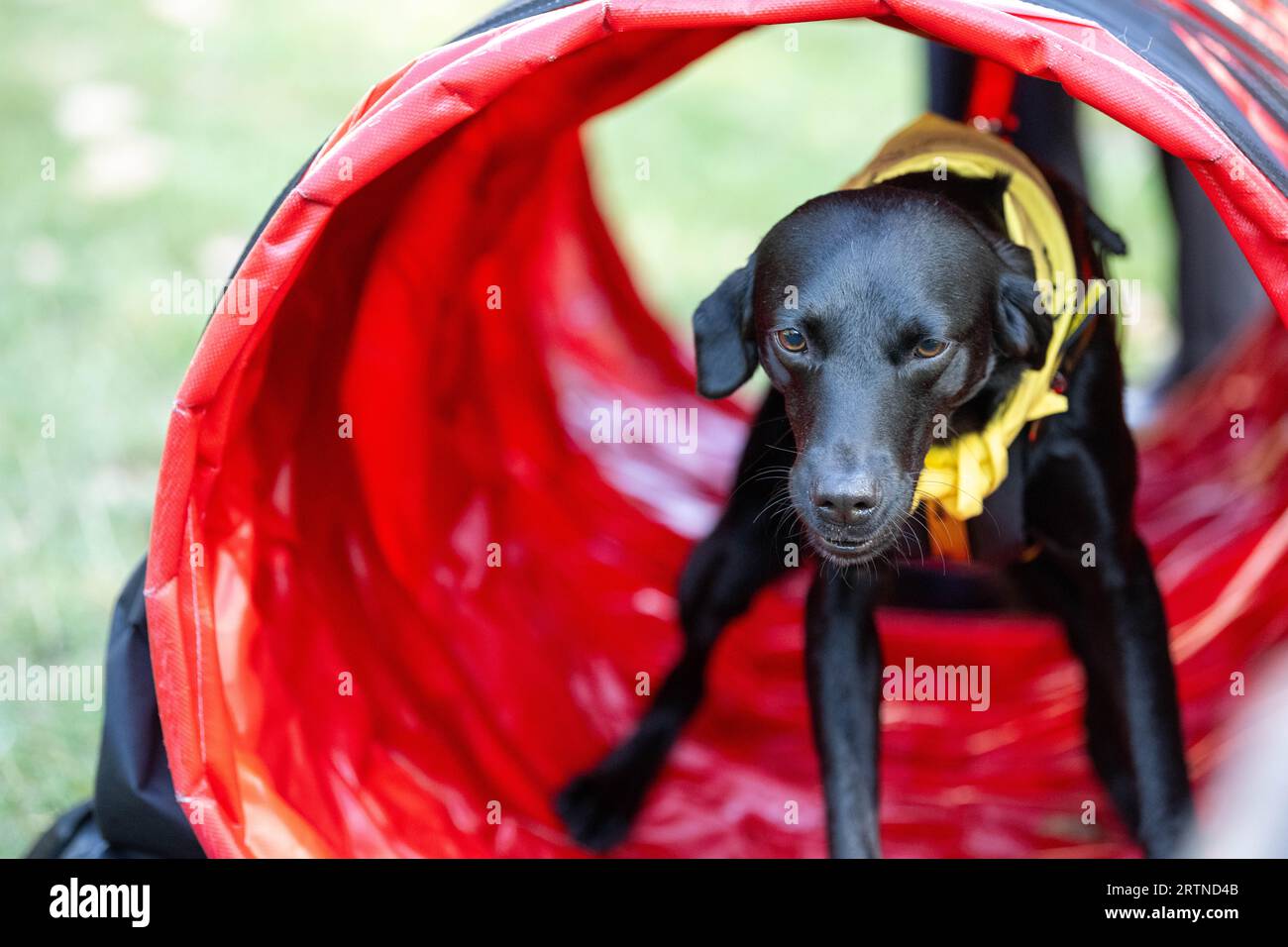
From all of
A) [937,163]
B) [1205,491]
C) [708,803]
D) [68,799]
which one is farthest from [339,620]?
[1205,491]

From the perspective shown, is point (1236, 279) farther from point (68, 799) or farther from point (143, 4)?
point (143, 4)

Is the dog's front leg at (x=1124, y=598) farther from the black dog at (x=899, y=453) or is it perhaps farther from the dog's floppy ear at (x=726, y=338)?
the dog's floppy ear at (x=726, y=338)

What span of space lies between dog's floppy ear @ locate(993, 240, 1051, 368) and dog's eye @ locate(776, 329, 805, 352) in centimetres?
33

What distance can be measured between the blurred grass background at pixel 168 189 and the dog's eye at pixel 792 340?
1.79 meters

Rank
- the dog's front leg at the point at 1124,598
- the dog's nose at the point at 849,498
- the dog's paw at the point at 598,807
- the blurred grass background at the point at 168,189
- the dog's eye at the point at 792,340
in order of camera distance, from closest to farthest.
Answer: the dog's nose at the point at 849,498, the dog's eye at the point at 792,340, the dog's front leg at the point at 1124,598, the dog's paw at the point at 598,807, the blurred grass background at the point at 168,189

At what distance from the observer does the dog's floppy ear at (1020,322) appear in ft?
8.00

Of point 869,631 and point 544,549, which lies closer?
point 869,631

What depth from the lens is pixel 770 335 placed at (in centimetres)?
244

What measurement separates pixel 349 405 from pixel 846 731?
1.28 metres

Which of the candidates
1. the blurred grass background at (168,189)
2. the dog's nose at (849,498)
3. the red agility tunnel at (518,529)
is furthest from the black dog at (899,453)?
the blurred grass background at (168,189)

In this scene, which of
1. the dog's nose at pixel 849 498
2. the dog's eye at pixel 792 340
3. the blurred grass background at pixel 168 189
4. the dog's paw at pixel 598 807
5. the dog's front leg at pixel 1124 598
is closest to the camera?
the dog's nose at pixel 849 498

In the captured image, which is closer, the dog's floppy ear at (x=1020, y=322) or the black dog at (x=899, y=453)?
the black dog at (x=899, y=453)

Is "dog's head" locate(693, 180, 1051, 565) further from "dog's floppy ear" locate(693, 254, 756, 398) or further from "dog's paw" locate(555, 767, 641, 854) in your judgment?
"dog's paw" locate(555, 767, 641, 854)

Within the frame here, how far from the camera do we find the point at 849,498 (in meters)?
2.24
